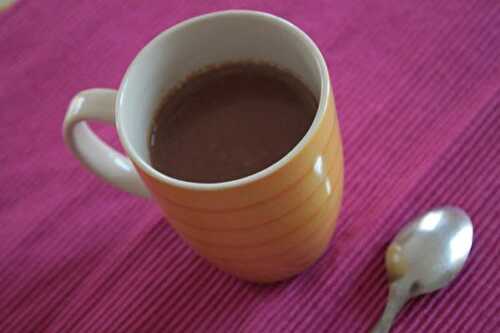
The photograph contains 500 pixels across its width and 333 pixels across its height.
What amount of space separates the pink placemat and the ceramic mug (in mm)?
44

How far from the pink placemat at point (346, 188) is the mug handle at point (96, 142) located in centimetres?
9

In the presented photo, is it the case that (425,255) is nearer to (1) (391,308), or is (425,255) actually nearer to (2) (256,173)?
(1) (391,308)

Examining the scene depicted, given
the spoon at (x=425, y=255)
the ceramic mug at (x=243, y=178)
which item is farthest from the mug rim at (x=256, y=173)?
the spoon at (x=425, y=255)

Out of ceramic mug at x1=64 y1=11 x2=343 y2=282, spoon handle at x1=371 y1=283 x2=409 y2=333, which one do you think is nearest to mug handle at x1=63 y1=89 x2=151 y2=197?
ceramic mug at x1=64 y1=11 x2=343 y2=282

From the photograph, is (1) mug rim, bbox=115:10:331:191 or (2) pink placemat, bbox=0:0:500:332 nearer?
(1) mug rim, bbox=115:10:331:191

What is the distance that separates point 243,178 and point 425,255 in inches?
7.0

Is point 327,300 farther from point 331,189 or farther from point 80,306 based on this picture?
point 80,306

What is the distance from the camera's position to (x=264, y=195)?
1.19 ft

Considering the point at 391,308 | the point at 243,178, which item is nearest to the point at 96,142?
the point at 243,178

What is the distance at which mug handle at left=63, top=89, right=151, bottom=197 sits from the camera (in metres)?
0.41

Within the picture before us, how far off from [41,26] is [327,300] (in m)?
0.46

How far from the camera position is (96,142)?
1.51 ft

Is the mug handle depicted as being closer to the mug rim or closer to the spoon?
the mug rim

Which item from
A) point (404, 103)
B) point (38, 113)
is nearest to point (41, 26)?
point (38, 113)
